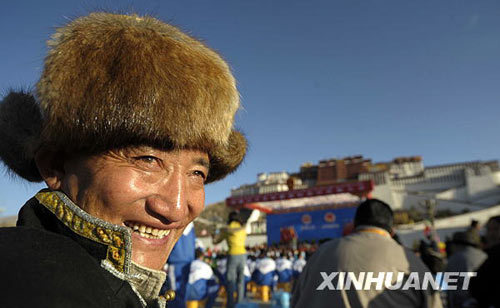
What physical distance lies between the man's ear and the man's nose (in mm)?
316

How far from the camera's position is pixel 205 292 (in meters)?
5.07

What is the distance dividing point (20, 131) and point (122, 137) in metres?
0.45

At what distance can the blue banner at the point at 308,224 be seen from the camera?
2141cm

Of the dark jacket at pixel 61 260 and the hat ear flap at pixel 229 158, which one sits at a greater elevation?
the hat ear flap at pixel 229 158

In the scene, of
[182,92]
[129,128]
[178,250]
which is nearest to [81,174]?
[129,128]

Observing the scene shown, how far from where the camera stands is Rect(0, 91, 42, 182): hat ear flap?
116 centimetres

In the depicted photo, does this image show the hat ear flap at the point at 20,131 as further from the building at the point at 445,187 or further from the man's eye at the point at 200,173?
the building at the point at 445,187

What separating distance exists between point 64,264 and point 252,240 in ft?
120

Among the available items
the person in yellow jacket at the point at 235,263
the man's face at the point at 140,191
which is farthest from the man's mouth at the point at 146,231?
the person in yellow jacket at the point at 235,263

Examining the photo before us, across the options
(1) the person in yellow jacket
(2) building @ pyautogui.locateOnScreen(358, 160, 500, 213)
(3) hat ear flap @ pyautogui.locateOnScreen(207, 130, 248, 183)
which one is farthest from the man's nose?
(2) building @ pyautogui.locateOnScreen(358, 160, 500, 213)

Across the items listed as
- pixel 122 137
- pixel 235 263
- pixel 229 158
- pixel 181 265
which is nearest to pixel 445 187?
pixel 235 263

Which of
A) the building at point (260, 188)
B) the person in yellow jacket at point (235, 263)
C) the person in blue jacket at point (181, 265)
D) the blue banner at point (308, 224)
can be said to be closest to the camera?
the person in blue jacket at point (181, 265)

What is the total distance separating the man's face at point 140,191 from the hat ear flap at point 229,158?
28 centimetres

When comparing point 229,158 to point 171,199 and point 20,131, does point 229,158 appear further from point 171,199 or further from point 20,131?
point 20,131
